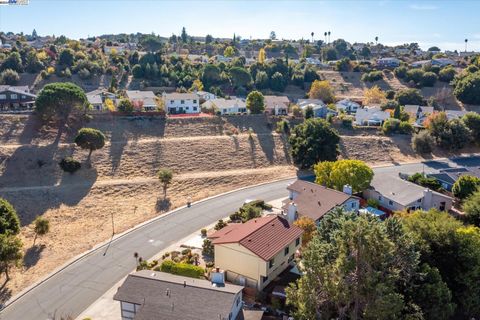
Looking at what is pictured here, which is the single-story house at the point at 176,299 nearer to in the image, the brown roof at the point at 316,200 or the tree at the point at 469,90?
the brown roof at the point at 316,200

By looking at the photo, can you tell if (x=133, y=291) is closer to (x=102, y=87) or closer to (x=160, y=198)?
(x=160, y=198)

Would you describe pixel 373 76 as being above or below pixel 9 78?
above

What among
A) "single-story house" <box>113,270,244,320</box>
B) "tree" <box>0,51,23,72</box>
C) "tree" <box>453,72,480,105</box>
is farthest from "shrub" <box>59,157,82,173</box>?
"tree" <box>453,72,480,105</box>

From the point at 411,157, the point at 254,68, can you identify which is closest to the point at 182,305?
the point at 411,157

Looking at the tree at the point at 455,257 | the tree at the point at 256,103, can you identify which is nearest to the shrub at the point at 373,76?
the tree at the point at 256,103

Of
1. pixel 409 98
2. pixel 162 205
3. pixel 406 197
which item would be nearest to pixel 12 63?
pixel 162 205

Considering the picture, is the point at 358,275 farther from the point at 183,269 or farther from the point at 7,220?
the point at 7,220
